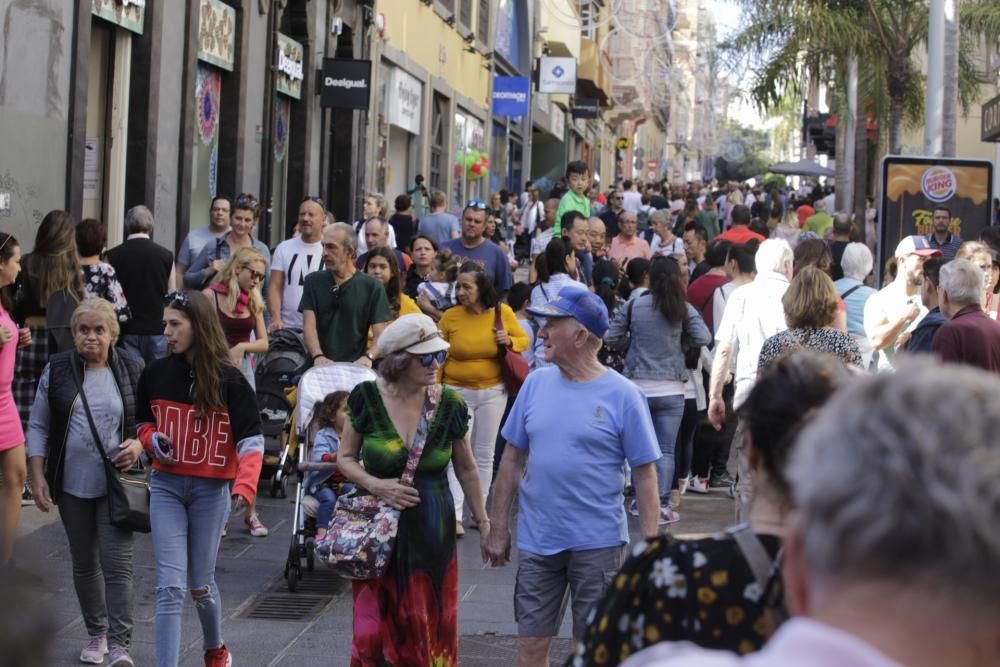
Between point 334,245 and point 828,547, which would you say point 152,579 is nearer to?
point 334,245

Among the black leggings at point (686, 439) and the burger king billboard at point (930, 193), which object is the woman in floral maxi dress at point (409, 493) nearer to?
the black leggings at point (686, 439)

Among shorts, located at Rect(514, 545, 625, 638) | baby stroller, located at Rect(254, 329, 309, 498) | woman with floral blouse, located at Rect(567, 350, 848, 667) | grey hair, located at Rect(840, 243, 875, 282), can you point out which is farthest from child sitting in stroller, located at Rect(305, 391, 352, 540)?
woman with floral blouse, located at Rect(567, 350, 848, 667)

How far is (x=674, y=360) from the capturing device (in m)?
10.8

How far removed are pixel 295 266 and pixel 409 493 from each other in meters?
6.35

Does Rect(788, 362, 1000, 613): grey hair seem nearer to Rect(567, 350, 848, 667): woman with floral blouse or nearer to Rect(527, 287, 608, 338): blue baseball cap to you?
Rect(567, 350, 848, 667): woman with floral blouse

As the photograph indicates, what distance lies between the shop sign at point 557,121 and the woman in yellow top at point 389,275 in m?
41.8

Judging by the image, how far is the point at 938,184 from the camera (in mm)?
16797

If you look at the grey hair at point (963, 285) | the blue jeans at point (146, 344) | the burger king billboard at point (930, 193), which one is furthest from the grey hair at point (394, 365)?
the burger king billboard at point (930, 193)

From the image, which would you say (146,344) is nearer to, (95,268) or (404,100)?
(95,268)

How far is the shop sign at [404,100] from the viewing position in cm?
2761

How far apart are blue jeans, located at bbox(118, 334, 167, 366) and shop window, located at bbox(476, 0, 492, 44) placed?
84.7 feet

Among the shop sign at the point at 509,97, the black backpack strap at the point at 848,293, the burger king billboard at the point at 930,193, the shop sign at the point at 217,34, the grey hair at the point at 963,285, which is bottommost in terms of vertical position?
the grey hair at the point at 963,285

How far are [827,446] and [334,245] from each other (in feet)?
28.1

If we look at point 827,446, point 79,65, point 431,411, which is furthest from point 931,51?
point 827,446
